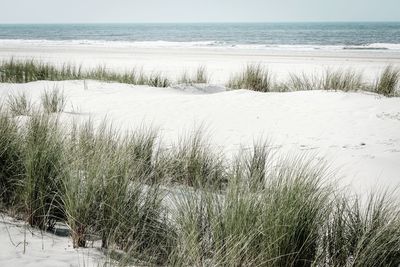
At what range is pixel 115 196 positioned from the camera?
284cm

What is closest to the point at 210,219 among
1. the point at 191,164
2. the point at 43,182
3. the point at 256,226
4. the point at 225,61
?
the point at 256,226

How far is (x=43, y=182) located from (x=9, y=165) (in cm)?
66

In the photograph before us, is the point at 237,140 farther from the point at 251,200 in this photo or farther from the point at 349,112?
the point at 251,200

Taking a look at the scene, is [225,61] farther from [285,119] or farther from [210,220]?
[210,220]

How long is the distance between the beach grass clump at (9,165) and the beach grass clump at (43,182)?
0.27 ft

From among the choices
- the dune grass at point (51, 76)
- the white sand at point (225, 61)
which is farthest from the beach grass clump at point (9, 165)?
the white sand at point (225, 61)

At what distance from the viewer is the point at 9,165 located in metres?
3.57

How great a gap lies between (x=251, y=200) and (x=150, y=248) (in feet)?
A: 2.31

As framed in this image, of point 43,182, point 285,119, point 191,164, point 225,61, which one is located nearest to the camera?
point 43,182

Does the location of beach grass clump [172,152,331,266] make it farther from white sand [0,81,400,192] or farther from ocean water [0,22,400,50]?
ocean water [0,22,400,50]

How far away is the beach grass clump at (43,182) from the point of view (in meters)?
2.98

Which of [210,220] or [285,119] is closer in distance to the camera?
[210,220]

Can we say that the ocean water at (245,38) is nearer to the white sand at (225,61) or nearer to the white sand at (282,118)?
the white sand at (225,61)

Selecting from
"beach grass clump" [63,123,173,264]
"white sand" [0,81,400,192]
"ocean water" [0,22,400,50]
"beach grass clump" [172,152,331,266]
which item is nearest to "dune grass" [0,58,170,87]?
"white sand" [0,81,400,192]
